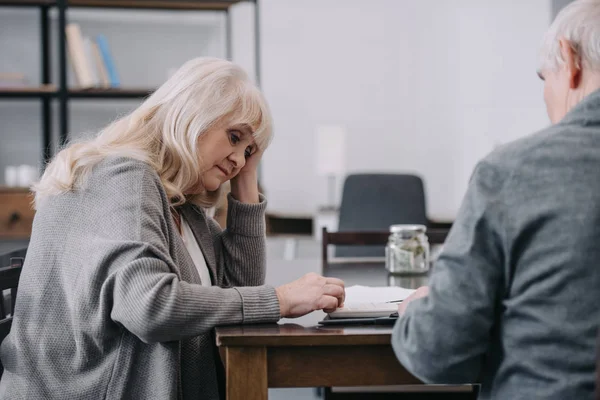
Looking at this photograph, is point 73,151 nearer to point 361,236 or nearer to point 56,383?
point 56,383

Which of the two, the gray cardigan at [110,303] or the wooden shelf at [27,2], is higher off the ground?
the wooden shelf at [27,2]

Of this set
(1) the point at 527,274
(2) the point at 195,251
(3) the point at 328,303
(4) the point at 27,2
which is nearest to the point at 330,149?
(4) the point at 27,2

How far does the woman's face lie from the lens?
1399 millimetres

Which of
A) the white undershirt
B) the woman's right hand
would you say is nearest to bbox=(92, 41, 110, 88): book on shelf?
the white undershirt

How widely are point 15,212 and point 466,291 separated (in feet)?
10.8

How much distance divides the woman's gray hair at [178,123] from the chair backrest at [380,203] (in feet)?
5.93

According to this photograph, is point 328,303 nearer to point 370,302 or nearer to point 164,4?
point 370,302

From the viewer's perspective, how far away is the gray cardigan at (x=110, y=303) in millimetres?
1116

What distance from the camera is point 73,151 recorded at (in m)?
1.31

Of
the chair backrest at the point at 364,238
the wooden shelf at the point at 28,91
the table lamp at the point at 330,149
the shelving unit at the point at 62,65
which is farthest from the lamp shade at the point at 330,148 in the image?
the chair backrest at the point at 364,238

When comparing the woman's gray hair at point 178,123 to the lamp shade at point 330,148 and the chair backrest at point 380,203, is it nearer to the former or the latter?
the chair backrest at point 380,203

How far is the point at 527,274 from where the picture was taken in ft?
2.81

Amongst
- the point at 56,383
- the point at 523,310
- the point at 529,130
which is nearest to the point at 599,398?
the point at 523,310

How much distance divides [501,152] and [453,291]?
182 mm
